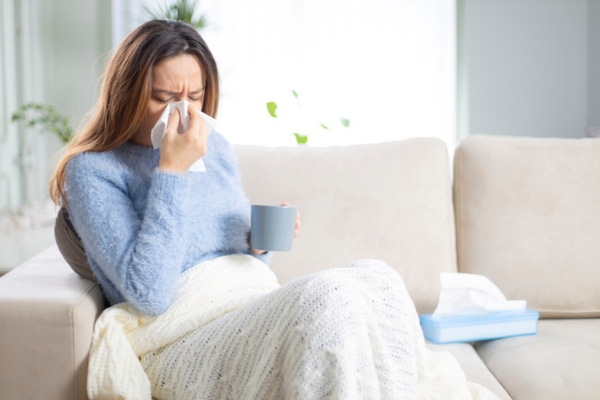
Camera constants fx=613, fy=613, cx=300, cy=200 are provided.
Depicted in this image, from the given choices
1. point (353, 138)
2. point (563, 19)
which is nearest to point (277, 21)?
point (353, 138)

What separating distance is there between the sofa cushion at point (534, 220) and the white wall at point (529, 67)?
175 centimetres

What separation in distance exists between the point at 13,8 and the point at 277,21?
1.36m

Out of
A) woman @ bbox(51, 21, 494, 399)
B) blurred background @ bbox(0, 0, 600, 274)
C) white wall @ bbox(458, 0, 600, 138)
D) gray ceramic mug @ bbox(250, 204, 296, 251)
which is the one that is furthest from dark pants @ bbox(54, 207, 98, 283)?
white wall @ bbox(458, 0, 600, 138)

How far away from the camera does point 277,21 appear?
3.44 m

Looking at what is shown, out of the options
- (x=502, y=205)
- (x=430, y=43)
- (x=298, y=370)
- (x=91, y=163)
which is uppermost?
(x=430, y=43)

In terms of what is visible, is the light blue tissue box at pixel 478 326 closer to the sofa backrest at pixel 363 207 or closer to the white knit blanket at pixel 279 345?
the sofa backrest at pixel 363 207

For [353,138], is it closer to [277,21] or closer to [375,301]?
[277,21]

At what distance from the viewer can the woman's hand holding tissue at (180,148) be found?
1.23 meters

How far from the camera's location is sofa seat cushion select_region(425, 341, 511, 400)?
127cm

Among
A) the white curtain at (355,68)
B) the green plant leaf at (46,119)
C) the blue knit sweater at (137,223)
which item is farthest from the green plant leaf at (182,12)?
the blue knit sweater at (137,223)

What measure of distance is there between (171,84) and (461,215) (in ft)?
3.00

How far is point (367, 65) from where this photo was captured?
345 cm

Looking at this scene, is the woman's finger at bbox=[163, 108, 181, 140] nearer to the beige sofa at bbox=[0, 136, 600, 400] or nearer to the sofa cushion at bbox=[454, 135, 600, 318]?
the beige sofa at bbox=[0, 136, 600, 400]

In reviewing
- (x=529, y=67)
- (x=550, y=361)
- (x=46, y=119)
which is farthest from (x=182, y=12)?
(x=550, y=361)
